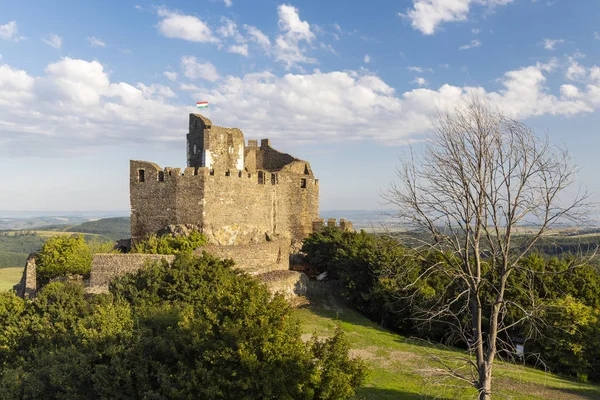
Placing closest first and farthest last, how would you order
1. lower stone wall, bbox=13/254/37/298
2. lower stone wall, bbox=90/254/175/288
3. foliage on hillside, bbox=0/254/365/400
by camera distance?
foliage on hillside, bbox=0/254/365/400 → lower stone wall, bbox=90/254/175/288 → lower stone wall, bbox=13/254/37/298

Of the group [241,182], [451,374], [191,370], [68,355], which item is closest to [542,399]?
[451,374]

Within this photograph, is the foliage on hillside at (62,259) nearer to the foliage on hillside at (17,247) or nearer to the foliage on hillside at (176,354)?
the foliage on hillside at (176,354)

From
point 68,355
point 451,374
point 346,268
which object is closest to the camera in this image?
point 451,374

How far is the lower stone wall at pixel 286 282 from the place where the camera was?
25.0 metres

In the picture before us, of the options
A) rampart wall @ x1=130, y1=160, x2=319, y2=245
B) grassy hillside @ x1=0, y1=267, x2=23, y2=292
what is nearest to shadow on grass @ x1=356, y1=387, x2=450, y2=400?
rampart wall @ x1=130, y1=160, x2=319, y2=245

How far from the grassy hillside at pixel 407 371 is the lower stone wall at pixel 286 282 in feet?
3.35

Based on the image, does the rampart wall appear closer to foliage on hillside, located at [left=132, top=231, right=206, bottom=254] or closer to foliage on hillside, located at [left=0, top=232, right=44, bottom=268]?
foliage on hillside, located at [left=132, top=231, right=206, bottom=254]

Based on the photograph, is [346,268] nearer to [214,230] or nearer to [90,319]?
[214,230]

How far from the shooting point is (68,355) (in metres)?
16.1

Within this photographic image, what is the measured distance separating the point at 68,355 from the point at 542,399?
17.5m

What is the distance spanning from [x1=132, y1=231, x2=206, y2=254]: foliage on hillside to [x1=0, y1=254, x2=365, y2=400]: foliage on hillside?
14.8 ft

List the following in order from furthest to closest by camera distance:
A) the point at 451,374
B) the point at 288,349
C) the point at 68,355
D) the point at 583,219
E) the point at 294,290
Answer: the point at 294,290 < the point at 68,355 < the point at 288,349 < the point at 451,374 < the point at 583,219

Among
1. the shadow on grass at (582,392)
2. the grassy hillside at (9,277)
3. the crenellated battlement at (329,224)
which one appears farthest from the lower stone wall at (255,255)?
the grassy hillside at (9,277)

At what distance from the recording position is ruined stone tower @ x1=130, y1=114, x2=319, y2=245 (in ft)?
87.9
